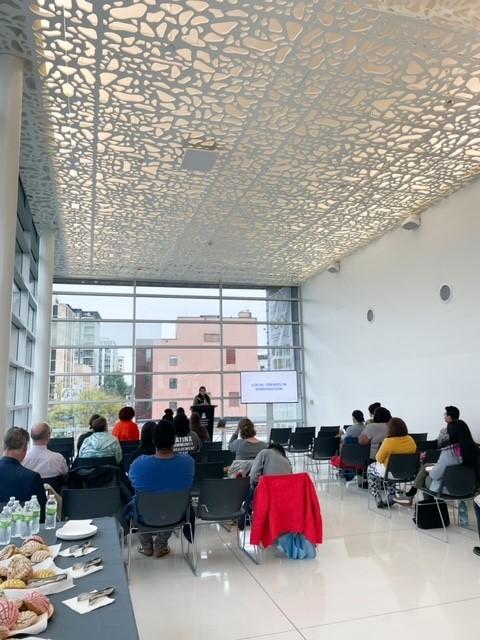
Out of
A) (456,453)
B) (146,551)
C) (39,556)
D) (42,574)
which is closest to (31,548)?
(39,556)

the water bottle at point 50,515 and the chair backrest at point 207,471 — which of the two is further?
the chair backrest at point 207,471

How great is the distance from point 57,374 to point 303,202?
8.25 meters

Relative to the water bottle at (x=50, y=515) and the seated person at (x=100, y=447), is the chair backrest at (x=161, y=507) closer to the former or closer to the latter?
the water bottle at (x=50, y=515)

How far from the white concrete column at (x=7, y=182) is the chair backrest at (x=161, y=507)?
1.65 metres

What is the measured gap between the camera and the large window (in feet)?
40.4

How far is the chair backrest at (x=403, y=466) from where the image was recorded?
561 centimetres

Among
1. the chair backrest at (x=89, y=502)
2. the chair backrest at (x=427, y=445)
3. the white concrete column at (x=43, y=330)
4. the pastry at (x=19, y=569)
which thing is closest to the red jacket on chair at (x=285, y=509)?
the chair backrest at (x=89, y=502)

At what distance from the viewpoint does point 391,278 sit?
30.5 ft

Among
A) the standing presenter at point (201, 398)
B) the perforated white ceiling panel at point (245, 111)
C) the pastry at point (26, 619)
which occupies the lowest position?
the pastry at point (26, 619)

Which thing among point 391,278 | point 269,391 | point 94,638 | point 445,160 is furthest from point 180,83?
point 269,391

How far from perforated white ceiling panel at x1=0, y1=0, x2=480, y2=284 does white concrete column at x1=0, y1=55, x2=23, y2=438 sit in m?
0.24

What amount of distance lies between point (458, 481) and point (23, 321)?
7.33 m

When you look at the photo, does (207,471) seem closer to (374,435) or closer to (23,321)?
(374,435)

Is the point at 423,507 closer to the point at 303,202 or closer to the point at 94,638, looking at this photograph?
the point at 94,638
